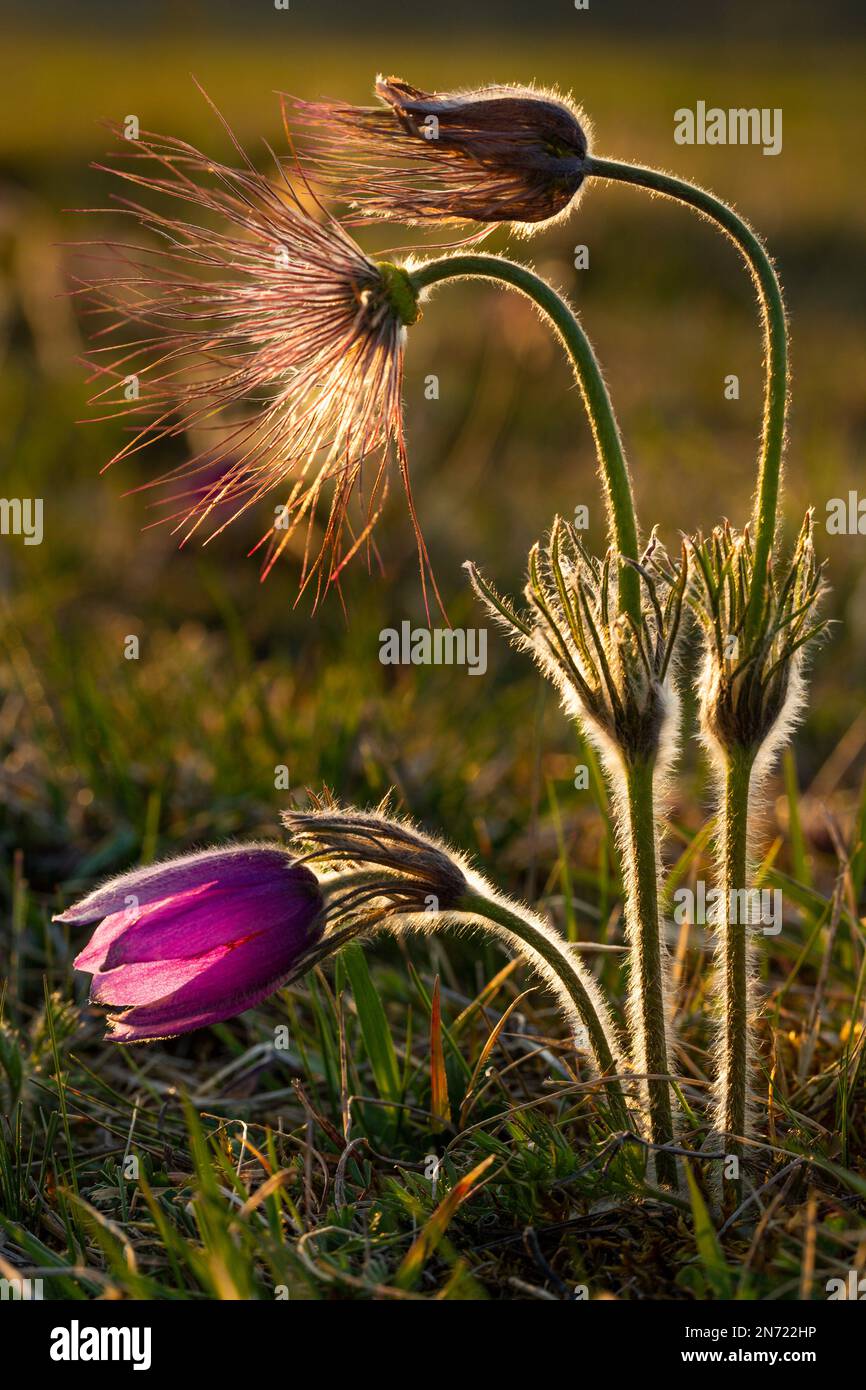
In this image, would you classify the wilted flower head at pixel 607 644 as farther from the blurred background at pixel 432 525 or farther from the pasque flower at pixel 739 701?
the blurred background at pixel 432 525

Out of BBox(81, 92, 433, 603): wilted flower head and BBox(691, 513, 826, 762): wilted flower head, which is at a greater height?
BBox(81, 92, 433, 603): wilted flower head

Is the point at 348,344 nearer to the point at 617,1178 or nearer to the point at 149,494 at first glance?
the point at 617,1178

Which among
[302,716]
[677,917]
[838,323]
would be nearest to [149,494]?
[302,716]

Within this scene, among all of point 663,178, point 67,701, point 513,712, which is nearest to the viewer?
point 663,178

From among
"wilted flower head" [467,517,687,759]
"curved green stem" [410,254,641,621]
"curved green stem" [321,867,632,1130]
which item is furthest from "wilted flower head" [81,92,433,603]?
"curved green stem" [321,867,632,1130]

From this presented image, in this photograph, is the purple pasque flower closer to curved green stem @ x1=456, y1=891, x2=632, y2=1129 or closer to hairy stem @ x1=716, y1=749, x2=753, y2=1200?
curved green stem @ x1=456, y1=891, x2=632, y2=1129

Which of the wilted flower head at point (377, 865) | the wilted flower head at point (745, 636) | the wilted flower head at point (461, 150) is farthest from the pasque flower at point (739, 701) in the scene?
the wilted flower head at point (461, 150)

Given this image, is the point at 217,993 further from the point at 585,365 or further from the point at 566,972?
the point at 585,365
